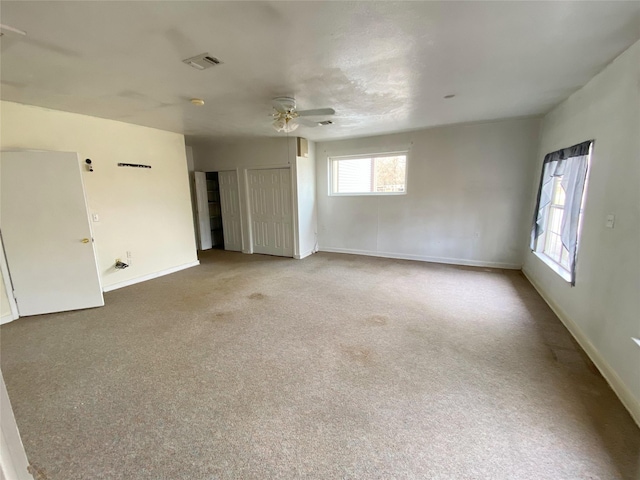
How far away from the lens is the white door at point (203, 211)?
646 centimetres

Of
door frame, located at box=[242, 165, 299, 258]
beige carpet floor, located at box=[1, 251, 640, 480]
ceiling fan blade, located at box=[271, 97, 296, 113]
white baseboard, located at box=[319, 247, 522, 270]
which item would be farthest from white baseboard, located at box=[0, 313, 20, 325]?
white baseboard, located at box=[319, 247, 522, 270]

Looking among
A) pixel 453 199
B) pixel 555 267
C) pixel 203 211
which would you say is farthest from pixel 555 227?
pixel 203 211

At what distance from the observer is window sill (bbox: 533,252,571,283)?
3.07 m

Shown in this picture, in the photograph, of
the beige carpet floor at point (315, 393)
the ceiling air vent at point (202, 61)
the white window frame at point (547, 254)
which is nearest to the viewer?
the beige carpet floor at point (315, 393)

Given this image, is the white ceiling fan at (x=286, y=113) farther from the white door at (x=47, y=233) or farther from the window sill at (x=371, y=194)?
the window sill at (x=371, y=194)

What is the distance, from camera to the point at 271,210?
5.92 meters

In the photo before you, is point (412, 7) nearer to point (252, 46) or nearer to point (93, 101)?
point (252, 46)

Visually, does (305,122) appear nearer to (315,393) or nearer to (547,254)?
(315,393)

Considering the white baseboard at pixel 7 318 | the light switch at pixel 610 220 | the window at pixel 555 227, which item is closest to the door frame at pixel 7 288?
the white baseboard at pixel 7 318

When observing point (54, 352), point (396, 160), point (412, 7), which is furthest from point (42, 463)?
point (396, 160)

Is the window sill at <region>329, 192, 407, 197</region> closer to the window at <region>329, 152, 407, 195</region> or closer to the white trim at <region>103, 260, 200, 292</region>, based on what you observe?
the window at <region>329, 152, 407, 195</region>

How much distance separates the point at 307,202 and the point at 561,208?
4.17 metres

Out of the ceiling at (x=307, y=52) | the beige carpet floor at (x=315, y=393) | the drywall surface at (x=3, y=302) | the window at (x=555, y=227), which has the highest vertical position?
the ceiling at (x=307, y=52)

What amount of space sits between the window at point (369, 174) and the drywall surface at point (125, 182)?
306cm
